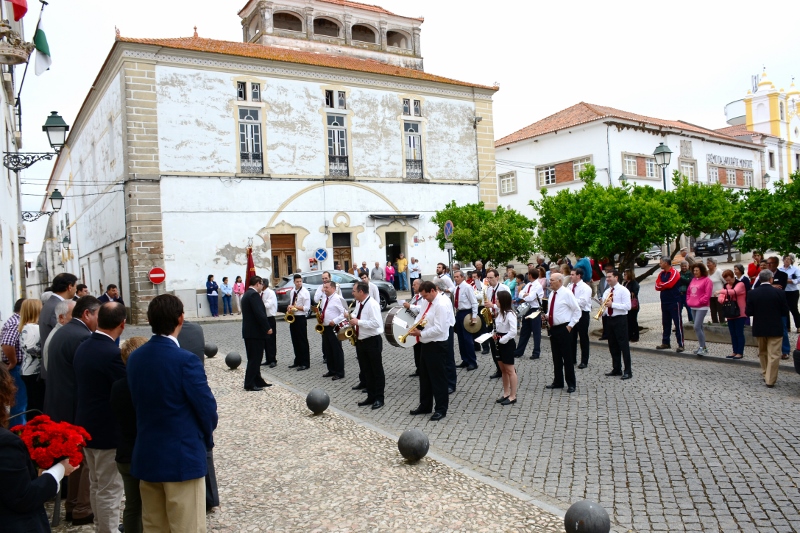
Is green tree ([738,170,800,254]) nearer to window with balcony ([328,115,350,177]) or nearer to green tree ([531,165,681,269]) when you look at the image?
green tree ([531,165,681,269])

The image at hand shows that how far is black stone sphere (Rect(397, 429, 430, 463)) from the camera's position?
6477 millimetres

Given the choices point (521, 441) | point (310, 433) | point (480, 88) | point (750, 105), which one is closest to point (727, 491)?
point (521, 441)

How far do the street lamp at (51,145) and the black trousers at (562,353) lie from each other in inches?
403

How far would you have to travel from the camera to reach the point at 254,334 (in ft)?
35.6

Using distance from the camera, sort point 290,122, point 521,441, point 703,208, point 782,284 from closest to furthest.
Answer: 1. point 521,441
2. point 782,284
3. point 703,208
4. point 290,122

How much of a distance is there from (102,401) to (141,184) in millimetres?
21614

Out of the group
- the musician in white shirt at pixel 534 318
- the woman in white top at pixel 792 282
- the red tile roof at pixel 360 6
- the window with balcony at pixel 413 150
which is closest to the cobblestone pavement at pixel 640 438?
the musician in white shirt at pixel 534 318

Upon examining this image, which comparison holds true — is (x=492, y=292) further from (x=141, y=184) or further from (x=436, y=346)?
(x=141, y=184)

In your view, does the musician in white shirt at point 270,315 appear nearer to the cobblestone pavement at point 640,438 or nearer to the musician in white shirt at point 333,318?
the musician in white shirt at point 333,318

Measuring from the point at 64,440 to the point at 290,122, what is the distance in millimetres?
25400

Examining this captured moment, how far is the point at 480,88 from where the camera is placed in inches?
1275

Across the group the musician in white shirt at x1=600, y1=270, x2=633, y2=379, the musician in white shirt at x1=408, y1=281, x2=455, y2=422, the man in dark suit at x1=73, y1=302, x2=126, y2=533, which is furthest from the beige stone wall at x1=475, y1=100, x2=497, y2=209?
the man in dark suit at x1=73, y1=302, x2=126, y2=533

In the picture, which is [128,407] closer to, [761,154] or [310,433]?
[310,433]

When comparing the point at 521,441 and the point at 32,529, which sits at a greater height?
the point at 32,529
